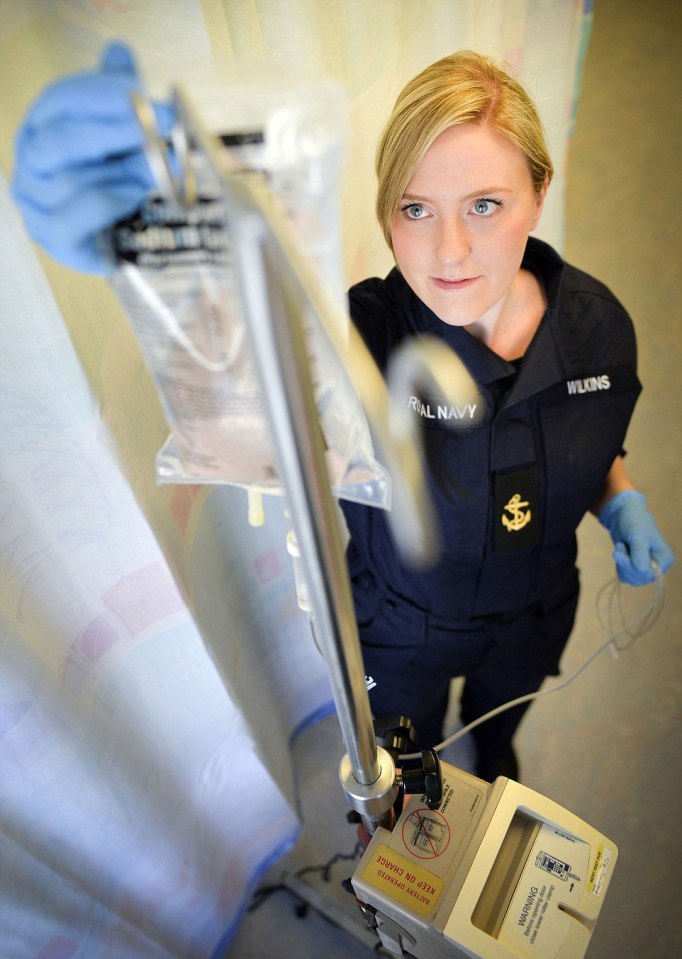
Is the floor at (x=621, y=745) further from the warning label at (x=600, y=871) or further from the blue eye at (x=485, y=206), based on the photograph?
the blue eye at (x=485, y=206)

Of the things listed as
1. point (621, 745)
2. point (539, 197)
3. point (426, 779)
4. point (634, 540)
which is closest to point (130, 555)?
point (426, 779)

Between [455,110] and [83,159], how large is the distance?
40cm

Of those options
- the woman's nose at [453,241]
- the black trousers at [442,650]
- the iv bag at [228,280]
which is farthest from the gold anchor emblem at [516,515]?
the iv bag at [228,280]

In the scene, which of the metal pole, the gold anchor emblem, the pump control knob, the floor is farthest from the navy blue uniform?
the floor

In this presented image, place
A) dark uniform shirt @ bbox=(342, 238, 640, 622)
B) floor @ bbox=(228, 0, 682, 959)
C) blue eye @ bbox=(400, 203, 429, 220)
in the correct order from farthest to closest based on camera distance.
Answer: floor @ bbox=(228, 0, 682, 959) < dark uniform shirt @ bbox=(342, 238, 640, 622) < blue eye @ bbox=(400, 203, 429, 220)

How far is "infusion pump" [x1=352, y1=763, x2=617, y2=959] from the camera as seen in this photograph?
62 centimetres

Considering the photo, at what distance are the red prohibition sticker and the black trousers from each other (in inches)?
14.1

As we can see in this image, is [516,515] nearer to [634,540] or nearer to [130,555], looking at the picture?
[634,540]

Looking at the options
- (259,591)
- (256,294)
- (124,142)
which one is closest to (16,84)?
(124,142)

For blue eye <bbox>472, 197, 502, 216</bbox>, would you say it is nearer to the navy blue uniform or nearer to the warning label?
the navy blue uniform

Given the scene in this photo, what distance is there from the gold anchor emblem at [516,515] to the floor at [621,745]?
870 millimetres

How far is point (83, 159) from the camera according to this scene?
36 cm

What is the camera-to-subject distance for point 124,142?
13.6 inches

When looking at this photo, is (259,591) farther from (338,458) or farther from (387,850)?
(338,458)
